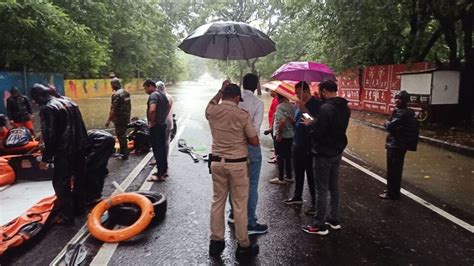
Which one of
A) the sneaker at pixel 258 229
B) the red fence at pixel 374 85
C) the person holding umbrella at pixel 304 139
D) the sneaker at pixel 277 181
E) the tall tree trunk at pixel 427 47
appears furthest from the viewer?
the red fence at pixel 374 85

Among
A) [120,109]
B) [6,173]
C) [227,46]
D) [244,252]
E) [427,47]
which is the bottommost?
[244,252]

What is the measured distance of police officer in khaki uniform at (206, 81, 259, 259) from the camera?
3.76 m

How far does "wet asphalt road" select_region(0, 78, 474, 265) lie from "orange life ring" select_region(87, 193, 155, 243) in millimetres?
124

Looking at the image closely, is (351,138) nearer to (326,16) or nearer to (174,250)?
(326,16)

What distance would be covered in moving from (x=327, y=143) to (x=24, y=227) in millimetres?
3644

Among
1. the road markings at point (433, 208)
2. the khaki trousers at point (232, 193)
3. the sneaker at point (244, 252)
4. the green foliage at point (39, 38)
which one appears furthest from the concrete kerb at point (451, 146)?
the green foliage at point (39, 38)

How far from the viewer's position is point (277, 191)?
6.30 m

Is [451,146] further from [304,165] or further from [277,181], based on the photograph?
[304,165]

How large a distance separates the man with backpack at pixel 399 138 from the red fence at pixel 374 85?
10.1 m

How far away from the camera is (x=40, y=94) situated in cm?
462

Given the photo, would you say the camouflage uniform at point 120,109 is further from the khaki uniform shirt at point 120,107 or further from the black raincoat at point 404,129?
the black raincoat at point 404,129

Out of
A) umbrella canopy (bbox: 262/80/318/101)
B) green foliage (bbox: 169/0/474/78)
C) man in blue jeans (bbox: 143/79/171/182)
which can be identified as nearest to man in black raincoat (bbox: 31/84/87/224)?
man in blue jeans (bbox: 143/79/171/182)

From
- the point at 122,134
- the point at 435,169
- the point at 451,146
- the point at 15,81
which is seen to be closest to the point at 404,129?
the point at 435,169

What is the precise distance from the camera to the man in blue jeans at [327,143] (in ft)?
14.1
